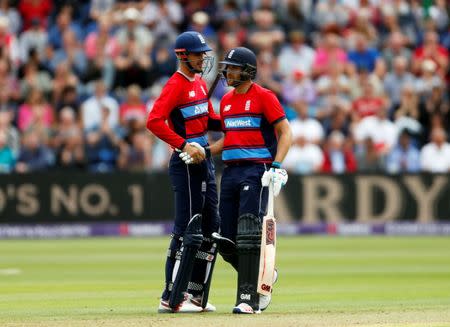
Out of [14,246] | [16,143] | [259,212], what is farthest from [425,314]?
[16,143]

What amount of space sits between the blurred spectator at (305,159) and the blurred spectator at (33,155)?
4133mm

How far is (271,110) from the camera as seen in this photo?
32.2 ft

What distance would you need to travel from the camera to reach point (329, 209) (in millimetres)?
21500

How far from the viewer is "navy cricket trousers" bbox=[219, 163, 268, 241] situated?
9797 millimetres

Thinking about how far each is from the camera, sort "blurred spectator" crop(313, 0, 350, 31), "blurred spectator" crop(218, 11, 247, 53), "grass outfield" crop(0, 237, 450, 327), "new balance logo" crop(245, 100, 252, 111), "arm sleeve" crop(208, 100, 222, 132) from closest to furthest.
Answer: "grass outfield" crop(0, 237, 450, 327) < "new balance logo" crop(245, 100, 252, 111) < "arm sleeve" crop(208, 100, 222, 132) < "blurred spectator" crop(218, 11, 247, 53) < "blurred spectator" crop(313, 0, 350, 31)

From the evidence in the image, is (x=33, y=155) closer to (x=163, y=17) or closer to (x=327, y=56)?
(x=163, y=17)

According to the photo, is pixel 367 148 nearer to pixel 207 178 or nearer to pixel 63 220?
pixel 63 220

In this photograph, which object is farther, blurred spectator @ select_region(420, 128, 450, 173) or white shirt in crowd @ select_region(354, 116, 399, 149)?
white shirt in crowd @ select_region(354, 116, 399, 149)

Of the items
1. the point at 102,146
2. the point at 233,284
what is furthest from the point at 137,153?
the point at 233,284

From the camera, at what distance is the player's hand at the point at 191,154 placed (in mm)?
9781

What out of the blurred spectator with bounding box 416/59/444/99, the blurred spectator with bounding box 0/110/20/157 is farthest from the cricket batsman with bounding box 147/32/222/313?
the blurred spectator with bounding box 416/59/444/99

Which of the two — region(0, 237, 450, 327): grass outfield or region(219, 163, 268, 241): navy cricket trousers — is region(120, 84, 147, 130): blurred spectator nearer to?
region(0, 237, 450, 327): grass outfield

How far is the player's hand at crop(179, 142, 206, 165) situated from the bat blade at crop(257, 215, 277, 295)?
2.38 feet

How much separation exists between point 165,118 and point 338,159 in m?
12.1
